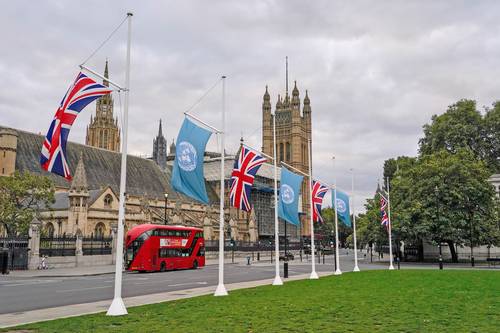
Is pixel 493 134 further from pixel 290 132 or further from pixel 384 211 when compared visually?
pixel 290 132

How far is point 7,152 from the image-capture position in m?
58.6

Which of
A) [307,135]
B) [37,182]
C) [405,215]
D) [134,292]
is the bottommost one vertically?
[134,292]

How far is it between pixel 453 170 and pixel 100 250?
36.3 m

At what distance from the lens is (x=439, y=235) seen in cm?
4481

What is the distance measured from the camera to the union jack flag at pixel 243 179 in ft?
65.5

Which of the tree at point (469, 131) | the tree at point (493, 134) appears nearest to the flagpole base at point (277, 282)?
the tree at point (469, 131)

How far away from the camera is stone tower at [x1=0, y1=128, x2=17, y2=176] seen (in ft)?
190

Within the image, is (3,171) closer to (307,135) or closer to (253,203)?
(253,203)

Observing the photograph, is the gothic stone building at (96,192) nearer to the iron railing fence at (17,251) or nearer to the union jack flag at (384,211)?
the iron railing fence at (17,251)

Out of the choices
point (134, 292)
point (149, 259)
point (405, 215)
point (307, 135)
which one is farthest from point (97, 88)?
point (307, 135)

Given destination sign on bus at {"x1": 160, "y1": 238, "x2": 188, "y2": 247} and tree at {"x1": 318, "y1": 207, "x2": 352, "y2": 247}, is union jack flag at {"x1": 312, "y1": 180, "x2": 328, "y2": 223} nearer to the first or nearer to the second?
destination sign on bus at {"x1": 160, "y1": 238, "x2": 188, "y2": 247}

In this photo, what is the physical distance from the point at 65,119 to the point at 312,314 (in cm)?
851

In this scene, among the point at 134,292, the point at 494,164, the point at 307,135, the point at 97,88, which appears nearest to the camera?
the point at 97,88

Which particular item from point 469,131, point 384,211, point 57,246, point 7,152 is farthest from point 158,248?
point 469,131
